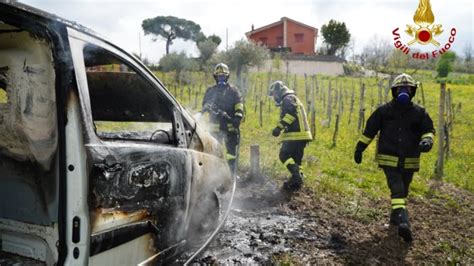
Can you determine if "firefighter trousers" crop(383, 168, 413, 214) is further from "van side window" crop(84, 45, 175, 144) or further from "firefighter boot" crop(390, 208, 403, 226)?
"van side window" crop(84, 45, 175, 144)

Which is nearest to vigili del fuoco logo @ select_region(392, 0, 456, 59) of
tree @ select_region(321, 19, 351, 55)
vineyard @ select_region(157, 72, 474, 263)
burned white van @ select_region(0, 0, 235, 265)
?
vineyard @ select_region(157, 72, 474, 263)

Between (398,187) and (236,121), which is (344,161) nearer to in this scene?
(236,121)

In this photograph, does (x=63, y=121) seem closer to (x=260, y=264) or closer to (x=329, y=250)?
(x=260, y=264)

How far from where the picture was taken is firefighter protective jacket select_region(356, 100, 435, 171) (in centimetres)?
500

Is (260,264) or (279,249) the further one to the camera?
(279,249)

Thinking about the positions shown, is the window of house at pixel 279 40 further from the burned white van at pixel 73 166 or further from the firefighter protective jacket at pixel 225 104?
the burned white van at pixel 73 166

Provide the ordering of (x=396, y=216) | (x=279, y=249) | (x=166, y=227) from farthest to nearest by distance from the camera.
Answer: (x=396, y=216)
(x=279, y=249)
(x=166, y=227)

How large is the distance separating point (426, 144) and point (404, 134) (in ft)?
1.04

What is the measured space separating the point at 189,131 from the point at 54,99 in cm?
135

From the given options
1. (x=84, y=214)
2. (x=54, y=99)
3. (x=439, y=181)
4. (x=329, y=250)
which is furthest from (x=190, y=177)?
(x=439, y=181)

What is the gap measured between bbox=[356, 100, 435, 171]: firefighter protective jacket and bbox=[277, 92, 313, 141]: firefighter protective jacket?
5.90 feet

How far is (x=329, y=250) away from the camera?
175 inches

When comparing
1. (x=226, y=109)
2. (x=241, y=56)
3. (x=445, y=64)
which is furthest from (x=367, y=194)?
(x=445, y=64)

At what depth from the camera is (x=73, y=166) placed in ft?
7.32
